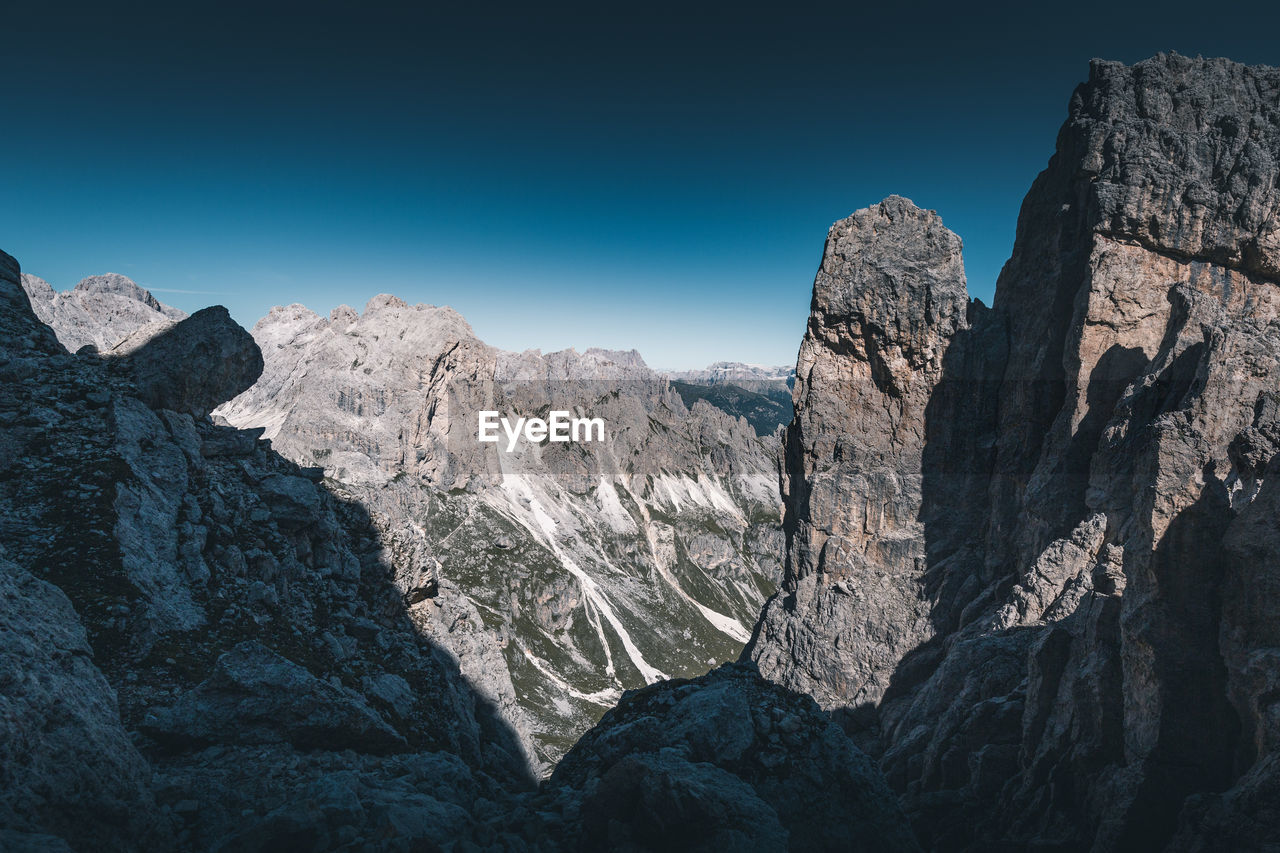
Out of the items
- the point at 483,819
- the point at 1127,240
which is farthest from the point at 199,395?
the point at 1127,240

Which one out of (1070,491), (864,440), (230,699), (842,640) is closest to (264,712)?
(230,699)

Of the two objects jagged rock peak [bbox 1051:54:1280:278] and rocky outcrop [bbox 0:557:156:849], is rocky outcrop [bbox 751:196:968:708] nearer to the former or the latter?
jagged rock peak [bbox 1051:54:1280:278]

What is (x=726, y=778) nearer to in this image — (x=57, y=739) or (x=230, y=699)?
(x=230, y=699)

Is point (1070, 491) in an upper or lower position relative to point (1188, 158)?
lower

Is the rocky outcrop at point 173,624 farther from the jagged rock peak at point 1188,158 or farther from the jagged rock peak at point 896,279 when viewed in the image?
the jagged rock peak at point 1188,158

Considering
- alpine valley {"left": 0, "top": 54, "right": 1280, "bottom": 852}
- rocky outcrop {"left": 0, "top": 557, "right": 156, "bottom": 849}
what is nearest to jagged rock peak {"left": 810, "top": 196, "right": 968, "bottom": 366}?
alpine valley {"left": 0, "top": 54, "right": 1280, "bottom": 852}

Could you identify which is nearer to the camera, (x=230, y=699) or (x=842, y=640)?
(x=230, y=699)

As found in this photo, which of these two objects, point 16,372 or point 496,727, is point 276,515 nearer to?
point 16,372
